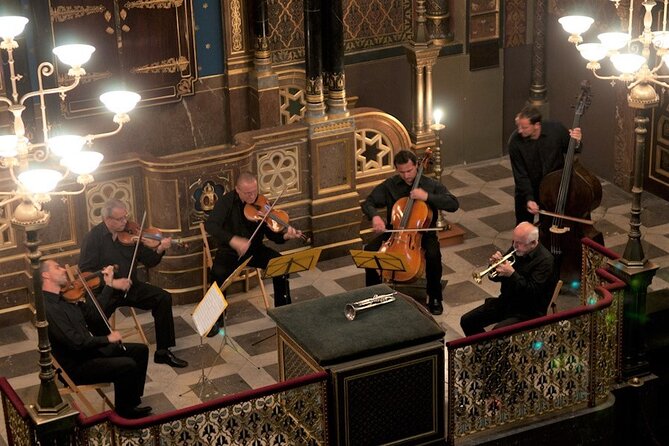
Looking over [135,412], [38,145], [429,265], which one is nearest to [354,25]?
[429,265]

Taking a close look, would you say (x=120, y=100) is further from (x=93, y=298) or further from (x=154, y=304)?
(x=154, y=304)

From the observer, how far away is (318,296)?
11.4 meters

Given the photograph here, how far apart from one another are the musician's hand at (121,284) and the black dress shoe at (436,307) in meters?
2.44

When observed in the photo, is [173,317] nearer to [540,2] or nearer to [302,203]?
[302,203]

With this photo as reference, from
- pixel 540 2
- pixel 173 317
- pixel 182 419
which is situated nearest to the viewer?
pixel 182 419

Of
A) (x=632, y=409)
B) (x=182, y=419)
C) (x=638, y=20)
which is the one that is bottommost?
(x=632, y=409)

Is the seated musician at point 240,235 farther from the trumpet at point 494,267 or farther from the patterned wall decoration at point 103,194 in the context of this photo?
the trumpet at point 494,267

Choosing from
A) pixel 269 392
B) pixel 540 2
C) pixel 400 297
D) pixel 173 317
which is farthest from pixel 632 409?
pixel 540 2

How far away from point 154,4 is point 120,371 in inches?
149

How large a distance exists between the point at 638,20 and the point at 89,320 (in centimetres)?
577

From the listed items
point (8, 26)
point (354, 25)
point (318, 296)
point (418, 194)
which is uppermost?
point (8, 26)

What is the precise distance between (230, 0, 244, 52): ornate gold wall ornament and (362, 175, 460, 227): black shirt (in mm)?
2224

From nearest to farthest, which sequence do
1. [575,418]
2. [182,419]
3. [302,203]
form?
1. [182,419]
2. [575,418]
3. [302,203]

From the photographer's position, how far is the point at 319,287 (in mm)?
11602
